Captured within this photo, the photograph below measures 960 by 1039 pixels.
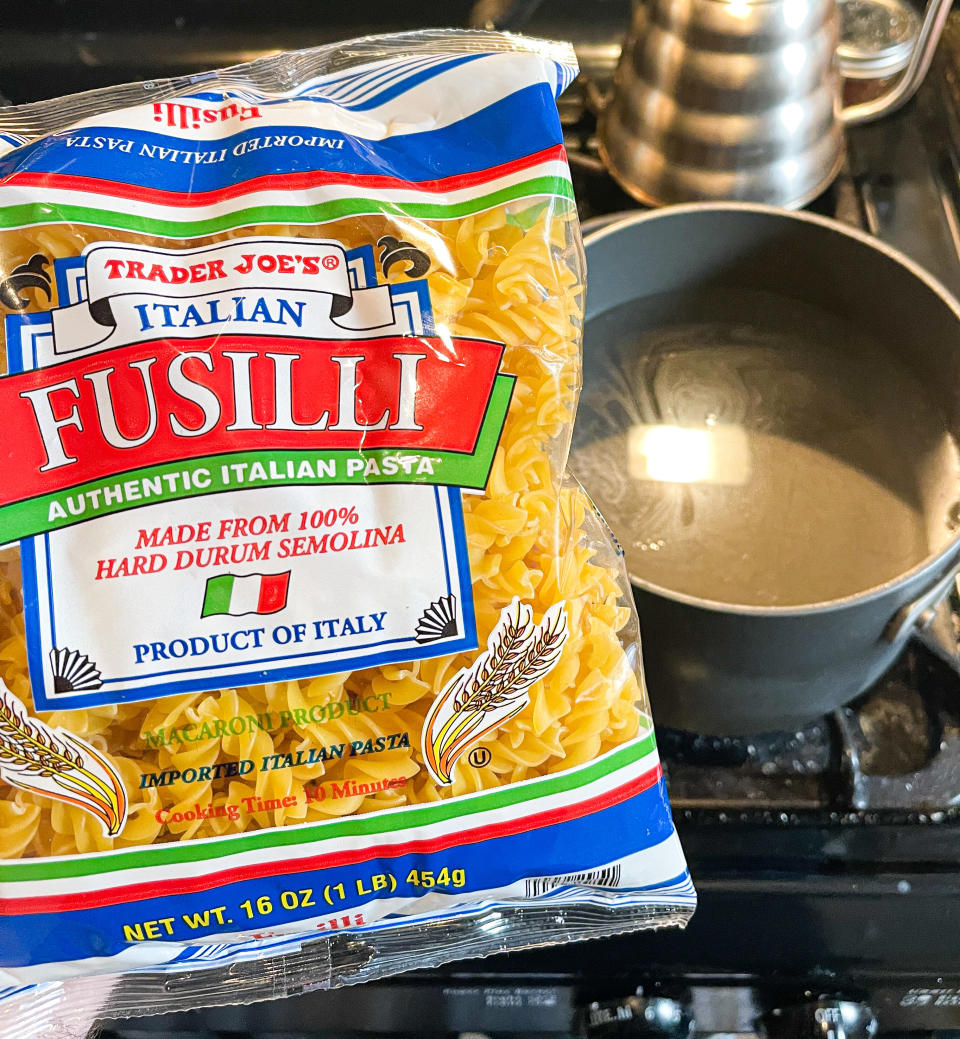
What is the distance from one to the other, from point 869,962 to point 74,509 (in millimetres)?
516

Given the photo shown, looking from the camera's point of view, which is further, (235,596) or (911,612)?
(911,612)

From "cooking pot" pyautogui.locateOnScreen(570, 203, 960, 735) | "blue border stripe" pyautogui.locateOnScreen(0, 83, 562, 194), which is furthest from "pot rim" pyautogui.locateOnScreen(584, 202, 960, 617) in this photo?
"blue border stripe" pyautogui.locateOnScreen(0, 83, 562, 194)

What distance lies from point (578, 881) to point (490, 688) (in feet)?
0.35

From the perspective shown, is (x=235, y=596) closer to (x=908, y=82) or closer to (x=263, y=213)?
(x=263, y=213)

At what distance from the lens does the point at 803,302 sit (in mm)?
746

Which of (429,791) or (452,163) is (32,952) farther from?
(452,163)

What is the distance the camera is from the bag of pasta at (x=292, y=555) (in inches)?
14.8

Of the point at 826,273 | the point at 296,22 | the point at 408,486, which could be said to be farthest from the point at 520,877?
the point at 296,22

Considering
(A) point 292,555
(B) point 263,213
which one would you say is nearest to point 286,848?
(A) point 292,555

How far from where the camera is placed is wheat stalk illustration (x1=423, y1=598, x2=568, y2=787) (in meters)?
0.39

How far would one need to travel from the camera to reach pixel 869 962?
1.81 ft

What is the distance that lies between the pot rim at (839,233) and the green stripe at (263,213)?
196 millimetres

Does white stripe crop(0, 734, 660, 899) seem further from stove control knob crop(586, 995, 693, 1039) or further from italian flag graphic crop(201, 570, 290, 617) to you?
stove control knob crop(586, 995, 693, 1039)

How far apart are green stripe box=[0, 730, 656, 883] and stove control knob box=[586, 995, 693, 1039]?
0.76 ft
